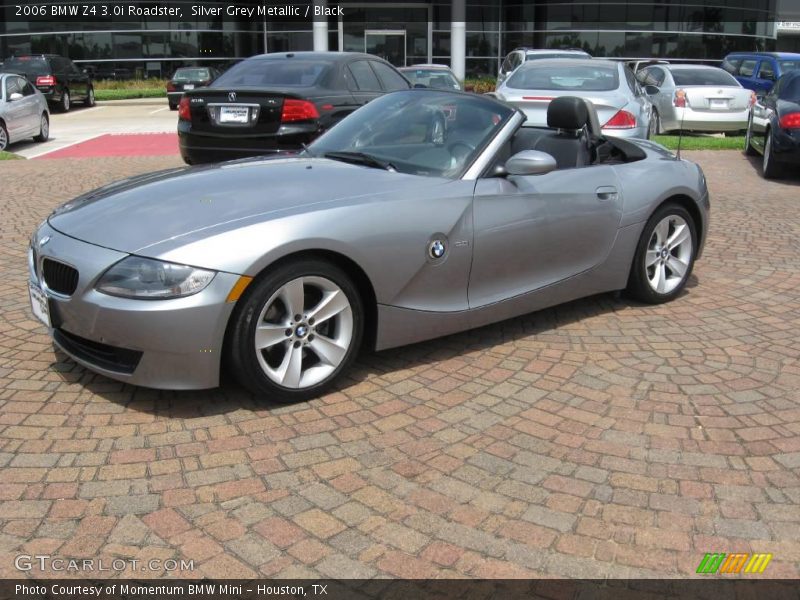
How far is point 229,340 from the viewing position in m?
3.68

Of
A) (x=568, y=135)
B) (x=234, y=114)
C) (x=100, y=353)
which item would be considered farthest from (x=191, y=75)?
(x=100, y=353)

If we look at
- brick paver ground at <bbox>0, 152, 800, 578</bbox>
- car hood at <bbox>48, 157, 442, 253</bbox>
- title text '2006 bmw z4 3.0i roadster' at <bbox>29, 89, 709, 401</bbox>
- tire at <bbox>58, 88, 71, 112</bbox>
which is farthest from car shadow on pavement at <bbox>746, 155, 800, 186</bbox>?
tire at <bbox>58, 88, 71, 112</bbox>

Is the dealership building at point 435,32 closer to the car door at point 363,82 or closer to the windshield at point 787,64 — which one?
the windshield at point 787,64

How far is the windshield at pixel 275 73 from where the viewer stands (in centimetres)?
914

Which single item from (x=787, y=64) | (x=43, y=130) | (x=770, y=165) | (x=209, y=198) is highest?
(x=787, y=64)

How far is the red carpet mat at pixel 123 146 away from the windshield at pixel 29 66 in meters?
8.44

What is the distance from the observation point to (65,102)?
26453mm

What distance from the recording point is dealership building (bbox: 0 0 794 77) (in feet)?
119

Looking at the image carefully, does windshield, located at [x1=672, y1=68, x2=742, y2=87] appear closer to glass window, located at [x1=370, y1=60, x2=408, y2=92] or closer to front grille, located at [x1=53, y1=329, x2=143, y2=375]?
glass window, located at [x1=370, y1=60, x2=408, y2=92]

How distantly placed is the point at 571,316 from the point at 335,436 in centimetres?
236

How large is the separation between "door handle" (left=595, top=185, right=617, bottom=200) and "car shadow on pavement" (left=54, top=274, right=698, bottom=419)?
2.72ft

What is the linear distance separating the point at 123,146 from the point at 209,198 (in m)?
13.0

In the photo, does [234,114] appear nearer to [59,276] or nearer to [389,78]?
[389,78]

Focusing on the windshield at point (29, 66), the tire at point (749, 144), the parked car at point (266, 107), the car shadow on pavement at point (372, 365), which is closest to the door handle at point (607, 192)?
the car shadow on pavement at point (372, 365)
